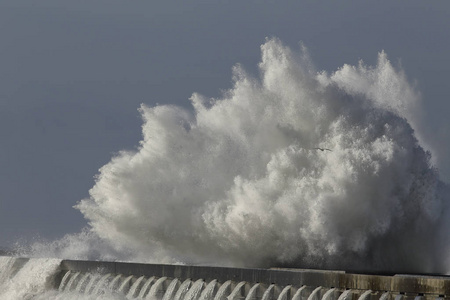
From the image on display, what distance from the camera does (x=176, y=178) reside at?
44875mm

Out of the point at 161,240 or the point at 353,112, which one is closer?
the point at 353,112

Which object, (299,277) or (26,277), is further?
(26,277)

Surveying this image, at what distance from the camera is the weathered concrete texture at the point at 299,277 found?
65.1 ft

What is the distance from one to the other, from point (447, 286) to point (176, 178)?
Answer: 26737mm

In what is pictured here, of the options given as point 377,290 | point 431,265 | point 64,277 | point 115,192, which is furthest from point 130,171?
point 377,290

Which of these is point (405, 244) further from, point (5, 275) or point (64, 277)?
point (5, 275)

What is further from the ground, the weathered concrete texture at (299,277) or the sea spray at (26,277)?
the sea spray at (26,277)

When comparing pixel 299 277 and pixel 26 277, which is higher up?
pixel 26 277

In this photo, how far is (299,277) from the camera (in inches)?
905

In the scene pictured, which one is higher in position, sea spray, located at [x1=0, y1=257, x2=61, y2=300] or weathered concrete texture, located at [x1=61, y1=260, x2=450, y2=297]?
sea spray, located at [x1=0, y1=257, x2=61, y2=300]

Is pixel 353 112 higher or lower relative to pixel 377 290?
higher

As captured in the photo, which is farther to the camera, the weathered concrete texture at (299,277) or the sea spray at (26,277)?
the sea spray at (26,277)

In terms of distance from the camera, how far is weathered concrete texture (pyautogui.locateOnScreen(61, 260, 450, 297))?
19.8 m

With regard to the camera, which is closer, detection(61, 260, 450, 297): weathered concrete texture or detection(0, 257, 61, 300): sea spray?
detection(61, 260, 450, 297): weathered concrete texture
